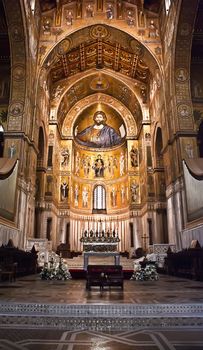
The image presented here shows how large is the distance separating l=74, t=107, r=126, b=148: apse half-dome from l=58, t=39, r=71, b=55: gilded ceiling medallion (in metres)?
10.3

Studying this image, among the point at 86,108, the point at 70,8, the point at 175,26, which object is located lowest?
the point at 175,26

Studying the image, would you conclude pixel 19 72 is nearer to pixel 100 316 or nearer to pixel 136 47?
pixel 136 47

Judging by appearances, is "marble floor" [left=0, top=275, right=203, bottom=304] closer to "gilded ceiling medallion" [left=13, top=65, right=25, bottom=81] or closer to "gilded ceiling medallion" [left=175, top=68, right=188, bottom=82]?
"gilded ceiling medallion" [left=13, top=65, right=25, bottom=81]

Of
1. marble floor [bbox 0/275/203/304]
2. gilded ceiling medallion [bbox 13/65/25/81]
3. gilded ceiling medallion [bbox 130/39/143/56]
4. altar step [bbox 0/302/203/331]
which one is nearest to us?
altar step [bbox 0/302/203/331]

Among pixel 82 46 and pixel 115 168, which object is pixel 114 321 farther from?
pixel 115 168

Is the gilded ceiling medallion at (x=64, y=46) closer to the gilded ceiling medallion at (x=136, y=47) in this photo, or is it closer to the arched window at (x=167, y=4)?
the gilded ceiling medallion at (x=136, y=47)

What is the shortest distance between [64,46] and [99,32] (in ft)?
10.1

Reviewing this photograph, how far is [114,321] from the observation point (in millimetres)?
4539

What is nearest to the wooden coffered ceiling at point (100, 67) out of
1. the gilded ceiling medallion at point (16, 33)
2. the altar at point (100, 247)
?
the gilded ceiling medallion at point (16, 33)

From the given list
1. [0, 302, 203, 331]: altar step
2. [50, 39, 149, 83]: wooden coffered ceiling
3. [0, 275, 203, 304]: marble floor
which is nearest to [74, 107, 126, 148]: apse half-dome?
[50, 39, 149, 83]: wooden coffered ceiling

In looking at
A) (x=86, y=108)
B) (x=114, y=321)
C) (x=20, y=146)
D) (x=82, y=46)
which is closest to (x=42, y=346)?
(x=114, y=321)

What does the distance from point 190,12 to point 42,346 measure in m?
18.4

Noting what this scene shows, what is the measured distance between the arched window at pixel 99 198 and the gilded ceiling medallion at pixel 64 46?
1573 cm

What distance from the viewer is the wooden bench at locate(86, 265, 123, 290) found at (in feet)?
26.3
